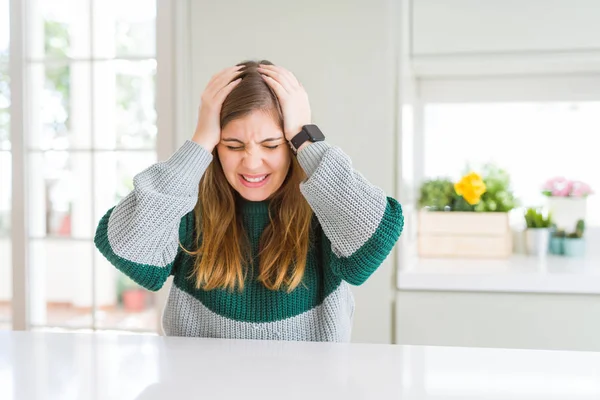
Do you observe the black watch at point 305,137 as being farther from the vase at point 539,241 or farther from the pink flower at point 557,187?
the pink flower at point 557,187

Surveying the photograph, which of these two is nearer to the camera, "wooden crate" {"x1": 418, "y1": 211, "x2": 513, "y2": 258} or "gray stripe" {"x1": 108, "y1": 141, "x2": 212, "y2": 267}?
"gray stripe" {"x1": 108, "y1": 141, "x2": 212, "y2": 267}

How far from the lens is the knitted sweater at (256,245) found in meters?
0.96

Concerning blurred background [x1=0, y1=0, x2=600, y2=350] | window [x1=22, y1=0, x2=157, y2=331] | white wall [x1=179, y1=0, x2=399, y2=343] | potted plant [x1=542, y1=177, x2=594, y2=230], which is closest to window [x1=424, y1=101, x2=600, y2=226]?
blurred background [x1=0, y1=0, x2=600, y2=350]

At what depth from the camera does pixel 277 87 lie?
3.28ft

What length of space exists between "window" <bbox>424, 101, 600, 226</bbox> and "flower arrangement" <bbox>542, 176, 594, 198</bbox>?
104 millimetres

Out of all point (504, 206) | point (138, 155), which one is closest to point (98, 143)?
point (138, 155)

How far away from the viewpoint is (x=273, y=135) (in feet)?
3.28

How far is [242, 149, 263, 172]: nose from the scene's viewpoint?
38.4 inches

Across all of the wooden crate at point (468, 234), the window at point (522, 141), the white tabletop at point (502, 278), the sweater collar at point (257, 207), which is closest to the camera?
the sweater collar at point (257, 207)

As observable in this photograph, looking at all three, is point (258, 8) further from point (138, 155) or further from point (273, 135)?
point (273, 135)

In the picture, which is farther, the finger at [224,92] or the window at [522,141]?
the window at [522,141]

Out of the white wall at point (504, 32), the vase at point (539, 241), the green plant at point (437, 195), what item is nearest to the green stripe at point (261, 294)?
the white wall at point (504, 32)

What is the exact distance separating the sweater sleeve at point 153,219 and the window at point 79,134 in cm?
108

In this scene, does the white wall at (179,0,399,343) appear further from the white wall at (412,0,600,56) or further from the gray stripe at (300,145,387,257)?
the gray stripe at (300,145,387,257)
